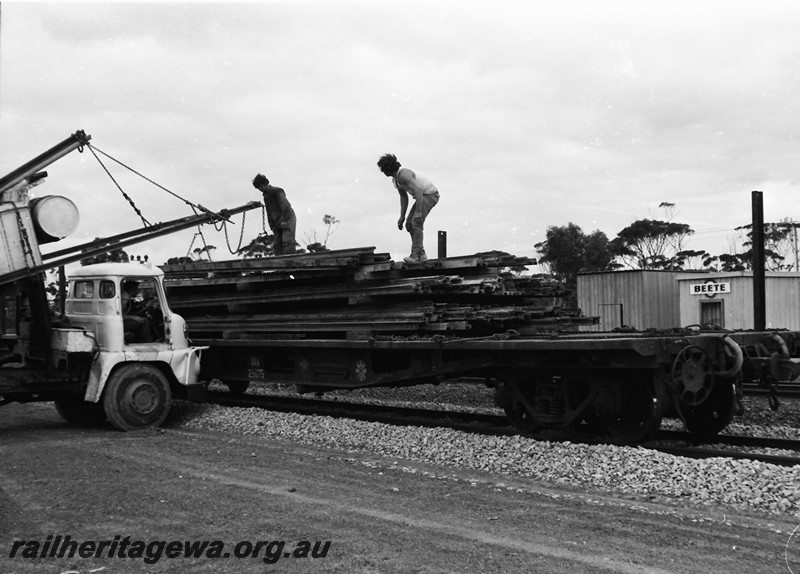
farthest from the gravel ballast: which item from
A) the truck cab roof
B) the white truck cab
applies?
the truck cab roof

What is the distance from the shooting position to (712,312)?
2791cm

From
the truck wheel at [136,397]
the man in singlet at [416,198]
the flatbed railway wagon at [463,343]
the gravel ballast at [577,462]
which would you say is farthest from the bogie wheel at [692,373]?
the truck wheel at [136,397]

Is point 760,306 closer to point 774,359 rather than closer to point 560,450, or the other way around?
point 774,359

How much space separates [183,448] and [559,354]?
472 centimetres

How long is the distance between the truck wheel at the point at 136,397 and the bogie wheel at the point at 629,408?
6.34 m

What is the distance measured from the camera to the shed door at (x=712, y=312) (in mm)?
27455

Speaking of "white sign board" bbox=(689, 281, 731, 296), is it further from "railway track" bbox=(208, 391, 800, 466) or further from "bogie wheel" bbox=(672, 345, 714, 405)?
"bogie wheel" bbox=(672, 345, 714, 405)

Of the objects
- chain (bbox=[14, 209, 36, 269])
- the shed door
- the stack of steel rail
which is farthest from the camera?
the shed door

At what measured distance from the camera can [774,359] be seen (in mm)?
8867

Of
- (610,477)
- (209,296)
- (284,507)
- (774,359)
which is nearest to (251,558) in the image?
(284,507)

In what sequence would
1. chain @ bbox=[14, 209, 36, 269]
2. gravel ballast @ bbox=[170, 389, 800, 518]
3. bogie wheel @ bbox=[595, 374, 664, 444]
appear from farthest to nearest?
chain @ bbox=[14, 209, 36, 269], bogie wheel @ bbox=[595, 374, 664, 444], gravel ballast @ bbox=[170, 389, 800, 518]

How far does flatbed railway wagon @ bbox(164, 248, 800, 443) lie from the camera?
8.58 m

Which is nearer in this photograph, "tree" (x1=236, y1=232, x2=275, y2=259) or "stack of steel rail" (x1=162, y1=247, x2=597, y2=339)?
"stack of steel rail" (x1=162, y1=247, x2=597, y2=339)

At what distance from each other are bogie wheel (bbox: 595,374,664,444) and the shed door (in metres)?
20.1
